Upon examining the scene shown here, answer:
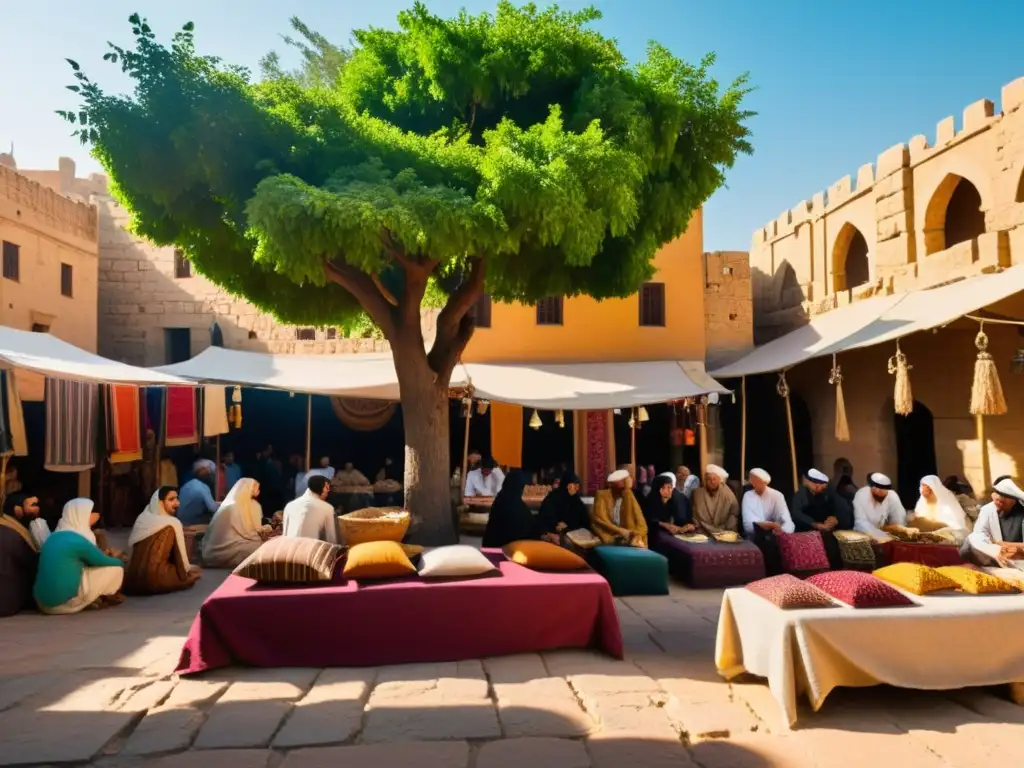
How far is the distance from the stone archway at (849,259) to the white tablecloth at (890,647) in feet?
37.7

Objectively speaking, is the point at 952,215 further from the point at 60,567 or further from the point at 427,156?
the point at 60,567

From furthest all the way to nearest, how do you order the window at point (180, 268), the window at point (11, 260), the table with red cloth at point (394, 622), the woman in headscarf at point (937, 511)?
the window at point (180, 268) < the window at point (11, 260) < the woman in headscarf at point (937, 511) < the table with red cloth at point (394, 622)

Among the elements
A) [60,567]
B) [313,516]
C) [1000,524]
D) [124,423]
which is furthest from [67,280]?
[1000,524]

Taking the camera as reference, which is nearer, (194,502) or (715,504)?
(715,504)

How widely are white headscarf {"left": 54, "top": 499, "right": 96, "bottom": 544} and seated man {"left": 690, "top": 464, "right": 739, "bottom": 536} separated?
5672 mm

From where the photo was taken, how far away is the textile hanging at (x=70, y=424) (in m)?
8.43

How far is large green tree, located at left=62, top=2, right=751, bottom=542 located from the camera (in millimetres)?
6008

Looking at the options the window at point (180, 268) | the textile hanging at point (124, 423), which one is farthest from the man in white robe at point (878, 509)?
the window at point (180, 268)

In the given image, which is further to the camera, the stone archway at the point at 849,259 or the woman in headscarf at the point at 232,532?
the stone archway at the point at 849,259

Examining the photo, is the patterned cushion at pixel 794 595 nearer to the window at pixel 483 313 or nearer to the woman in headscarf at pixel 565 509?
the woman in headscarf at pixel 565 509

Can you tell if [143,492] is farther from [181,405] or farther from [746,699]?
[746,699]

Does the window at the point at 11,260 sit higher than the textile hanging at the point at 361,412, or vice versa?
the window at the point at 11,260

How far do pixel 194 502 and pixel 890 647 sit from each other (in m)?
7.42

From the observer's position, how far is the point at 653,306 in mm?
12289
